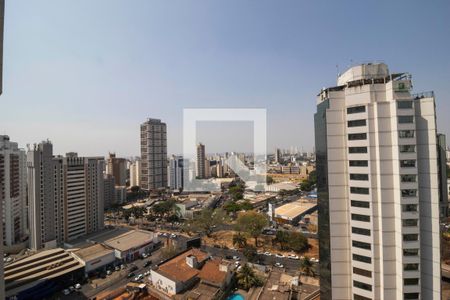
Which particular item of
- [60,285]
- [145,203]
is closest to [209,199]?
[145,203]

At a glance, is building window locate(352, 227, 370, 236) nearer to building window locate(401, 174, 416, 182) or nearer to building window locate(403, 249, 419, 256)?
building window locate(403, 249, 419, 256)

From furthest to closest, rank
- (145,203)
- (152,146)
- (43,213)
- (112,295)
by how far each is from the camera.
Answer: (152,146) → (145,203) → (43,213) → (112,295)

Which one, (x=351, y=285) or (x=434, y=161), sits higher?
(x=434, y=161)

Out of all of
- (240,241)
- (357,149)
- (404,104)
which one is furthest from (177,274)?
(404,104)

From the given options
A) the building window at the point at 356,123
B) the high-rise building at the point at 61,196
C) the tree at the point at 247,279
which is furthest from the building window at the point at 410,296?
the high-rise building at the point at 61,196

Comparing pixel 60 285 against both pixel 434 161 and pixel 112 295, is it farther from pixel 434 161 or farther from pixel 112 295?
pixel 434 161
